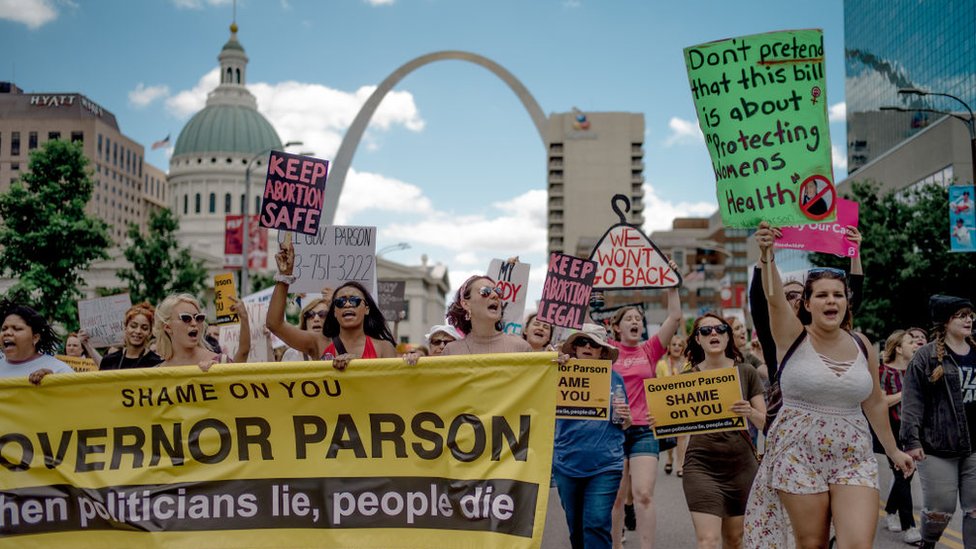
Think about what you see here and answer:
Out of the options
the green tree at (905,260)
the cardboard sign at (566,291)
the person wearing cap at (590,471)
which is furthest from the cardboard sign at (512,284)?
the green tree at (905,260)

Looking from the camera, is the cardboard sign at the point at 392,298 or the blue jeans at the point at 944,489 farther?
the cardboard sign at the point at 392,298

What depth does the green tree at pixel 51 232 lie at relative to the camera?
99.7ft

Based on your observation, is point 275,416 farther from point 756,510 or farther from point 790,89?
point 790,89

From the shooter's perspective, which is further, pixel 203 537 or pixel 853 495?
pixel 203 537

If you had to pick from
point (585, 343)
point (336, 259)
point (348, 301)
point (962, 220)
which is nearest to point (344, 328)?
point (348, 301)

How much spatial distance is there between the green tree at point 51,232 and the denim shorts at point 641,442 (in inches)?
1010

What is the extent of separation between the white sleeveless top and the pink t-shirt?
9.84ft

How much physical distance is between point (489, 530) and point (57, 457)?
7.76 ft

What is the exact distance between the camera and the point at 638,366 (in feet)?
26.9

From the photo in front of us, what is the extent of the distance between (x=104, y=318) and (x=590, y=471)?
7.73 metres

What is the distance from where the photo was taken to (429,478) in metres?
5.41

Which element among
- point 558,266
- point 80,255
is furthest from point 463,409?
point 80,255

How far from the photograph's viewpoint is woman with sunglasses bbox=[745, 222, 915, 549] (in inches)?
191

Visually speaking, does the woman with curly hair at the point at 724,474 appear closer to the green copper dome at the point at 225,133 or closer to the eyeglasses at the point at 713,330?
the eyeglasses at the point at 713,330
